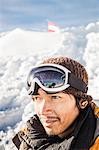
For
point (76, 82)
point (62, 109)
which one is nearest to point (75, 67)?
point (76, 82)

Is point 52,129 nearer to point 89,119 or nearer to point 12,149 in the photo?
point 89,119

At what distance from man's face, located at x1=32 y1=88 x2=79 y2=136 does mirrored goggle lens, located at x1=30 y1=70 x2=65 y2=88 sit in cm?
4

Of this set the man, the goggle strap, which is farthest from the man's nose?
the goggle strap

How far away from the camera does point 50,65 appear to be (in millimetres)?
1920

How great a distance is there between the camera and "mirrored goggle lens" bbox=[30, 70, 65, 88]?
6.19ft

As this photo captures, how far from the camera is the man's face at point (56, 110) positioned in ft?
6.06

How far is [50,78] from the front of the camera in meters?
1.94

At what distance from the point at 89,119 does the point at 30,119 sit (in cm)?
29

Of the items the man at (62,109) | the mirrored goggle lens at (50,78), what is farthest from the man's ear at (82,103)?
the mirrored goggle lens at (50,78)

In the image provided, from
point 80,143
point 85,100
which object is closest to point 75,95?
point 85,100

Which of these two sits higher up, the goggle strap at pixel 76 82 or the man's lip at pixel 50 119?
the goggle strap at pixel 76 82

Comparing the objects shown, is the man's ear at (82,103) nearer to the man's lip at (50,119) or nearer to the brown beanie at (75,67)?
the brown beanie at (75,67)

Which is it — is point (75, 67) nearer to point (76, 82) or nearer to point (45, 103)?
point (76, 82)

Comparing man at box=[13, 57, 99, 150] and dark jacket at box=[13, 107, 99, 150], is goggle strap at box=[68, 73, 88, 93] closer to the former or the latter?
man at box=[13, 57, 99, 150]
